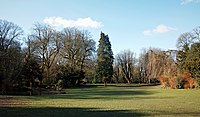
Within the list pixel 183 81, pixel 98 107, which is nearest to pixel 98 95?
pixel 98 107

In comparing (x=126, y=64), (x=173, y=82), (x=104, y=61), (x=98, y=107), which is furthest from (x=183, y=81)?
(x=126, y=64)

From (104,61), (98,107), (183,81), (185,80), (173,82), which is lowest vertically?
(98,107)

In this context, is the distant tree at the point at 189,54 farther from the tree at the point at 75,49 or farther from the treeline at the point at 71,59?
the tree at the point at 75,49

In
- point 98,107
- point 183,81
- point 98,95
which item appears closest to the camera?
point 98,107

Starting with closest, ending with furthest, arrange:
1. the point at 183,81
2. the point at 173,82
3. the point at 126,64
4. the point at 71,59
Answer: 1. the point at 183,81
2. the point at 173,82
3. the point at 71,59
4. the point at 126,64

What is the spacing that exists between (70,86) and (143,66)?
35.3 m

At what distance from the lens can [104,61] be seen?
78625 millimetres

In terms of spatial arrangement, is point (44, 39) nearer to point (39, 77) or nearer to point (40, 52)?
point (40, 52)

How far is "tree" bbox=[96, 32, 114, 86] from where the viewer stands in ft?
258

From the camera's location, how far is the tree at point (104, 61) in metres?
78.5

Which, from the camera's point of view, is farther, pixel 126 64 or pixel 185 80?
pixel 126 64

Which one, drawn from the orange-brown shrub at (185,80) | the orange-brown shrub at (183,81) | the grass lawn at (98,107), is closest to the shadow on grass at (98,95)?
the grass lawn at (98,107)

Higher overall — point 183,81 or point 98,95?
point 183,81

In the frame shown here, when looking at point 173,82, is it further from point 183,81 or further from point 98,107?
point 98,107
